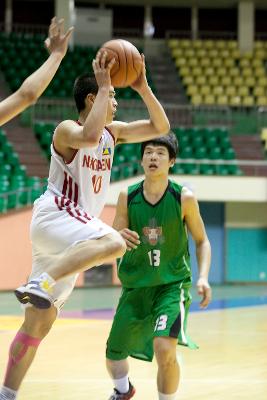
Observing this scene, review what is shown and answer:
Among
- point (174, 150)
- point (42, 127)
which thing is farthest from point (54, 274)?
point (42, 127)

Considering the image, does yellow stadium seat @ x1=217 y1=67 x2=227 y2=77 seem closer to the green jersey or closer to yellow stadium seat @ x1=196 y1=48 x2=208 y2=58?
yellow stadium seat @ x1=196 y1=48 x2=208 y2=58

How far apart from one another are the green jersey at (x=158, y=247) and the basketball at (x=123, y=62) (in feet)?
2.87

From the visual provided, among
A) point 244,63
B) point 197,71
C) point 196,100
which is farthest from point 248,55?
point 196,100

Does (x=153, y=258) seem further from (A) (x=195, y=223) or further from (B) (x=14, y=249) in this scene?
(B) (x=14, y=249)

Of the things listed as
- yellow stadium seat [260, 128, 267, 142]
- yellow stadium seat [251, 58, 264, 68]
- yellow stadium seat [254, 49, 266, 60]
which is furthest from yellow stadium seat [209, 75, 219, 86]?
yellow stadium seat [260, 128, 267, 142]

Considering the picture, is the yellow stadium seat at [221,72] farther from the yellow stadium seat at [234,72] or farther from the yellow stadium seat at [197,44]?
the yellow stadium seat at [197,44]

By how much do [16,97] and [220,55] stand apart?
23930mm

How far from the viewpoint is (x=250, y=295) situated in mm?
19141

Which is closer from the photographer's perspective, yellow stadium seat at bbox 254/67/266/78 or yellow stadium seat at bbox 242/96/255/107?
yellow stadium seat at bbox 242/96/255/107

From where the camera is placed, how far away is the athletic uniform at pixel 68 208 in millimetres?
5246

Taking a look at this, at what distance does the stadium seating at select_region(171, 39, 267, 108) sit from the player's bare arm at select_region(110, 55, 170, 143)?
19.3 meters

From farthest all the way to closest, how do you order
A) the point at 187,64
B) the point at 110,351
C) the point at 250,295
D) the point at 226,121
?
the point at 187,64, the point at 226,121, the point at 250,295, the point at 110,351

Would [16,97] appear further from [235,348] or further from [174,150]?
[235,348]

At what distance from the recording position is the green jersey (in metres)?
Result: 5.79
